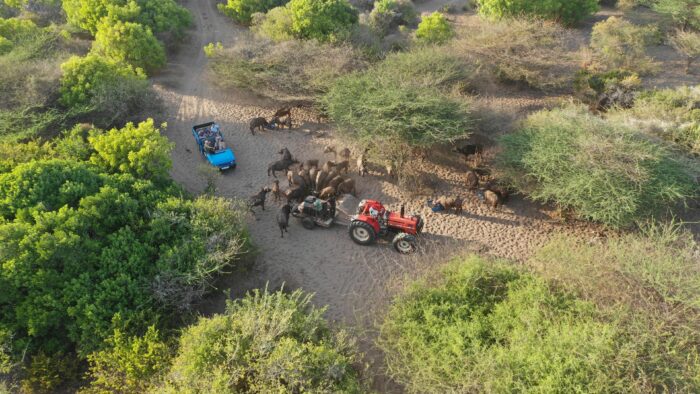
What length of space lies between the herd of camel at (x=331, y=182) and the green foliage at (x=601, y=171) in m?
1.58

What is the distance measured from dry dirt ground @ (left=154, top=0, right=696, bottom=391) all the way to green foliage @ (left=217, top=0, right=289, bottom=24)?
1004 cm

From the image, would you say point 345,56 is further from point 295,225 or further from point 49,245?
point 49,245

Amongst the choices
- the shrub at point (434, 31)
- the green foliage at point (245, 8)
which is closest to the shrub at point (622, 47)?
the shrub at point (434, 31)

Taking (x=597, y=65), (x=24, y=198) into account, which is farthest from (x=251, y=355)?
(x=597, y=65)

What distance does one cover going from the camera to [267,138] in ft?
64.5

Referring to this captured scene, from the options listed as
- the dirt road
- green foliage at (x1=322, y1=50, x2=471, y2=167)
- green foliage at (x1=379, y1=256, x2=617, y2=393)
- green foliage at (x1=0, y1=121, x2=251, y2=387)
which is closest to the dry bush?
green foliage at (x1=322, y1=50, x2=471, y2=167)

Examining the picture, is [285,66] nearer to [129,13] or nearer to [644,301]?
[129,13]

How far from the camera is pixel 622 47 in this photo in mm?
23422

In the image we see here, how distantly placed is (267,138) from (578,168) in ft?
43.6

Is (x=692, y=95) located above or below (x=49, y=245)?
above

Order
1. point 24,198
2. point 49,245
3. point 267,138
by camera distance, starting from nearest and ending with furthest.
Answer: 1. point 49,245
2. point 24,198
3. point 267,138

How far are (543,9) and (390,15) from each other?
1030 centimetres

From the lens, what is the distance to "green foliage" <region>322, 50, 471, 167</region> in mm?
15422

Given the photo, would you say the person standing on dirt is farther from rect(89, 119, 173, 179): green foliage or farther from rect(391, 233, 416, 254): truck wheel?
rect(89, 119, 173, 179): green foliage
